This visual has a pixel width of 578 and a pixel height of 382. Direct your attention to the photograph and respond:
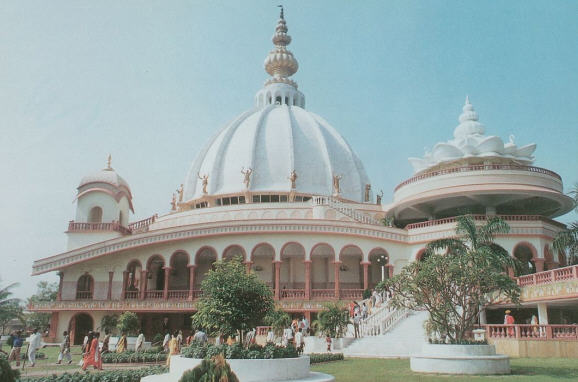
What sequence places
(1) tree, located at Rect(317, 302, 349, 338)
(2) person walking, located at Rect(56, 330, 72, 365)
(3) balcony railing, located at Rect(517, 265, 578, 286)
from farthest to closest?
(1) tree, located at Rect(317, 302, 349, 338)
(2) person walking, located at Rect(56, 330, 72, 365)
(3) balcony railing, located at Rect(517, 265, 578, 286)

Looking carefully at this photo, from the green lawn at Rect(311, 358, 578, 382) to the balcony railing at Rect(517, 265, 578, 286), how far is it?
3.67 m

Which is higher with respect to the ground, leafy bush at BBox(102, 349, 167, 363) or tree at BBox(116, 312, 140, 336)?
tree at BBox(116, 312, 140, 336)

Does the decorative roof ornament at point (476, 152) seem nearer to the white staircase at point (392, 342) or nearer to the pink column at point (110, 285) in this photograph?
the white staircase at point (392, 342)

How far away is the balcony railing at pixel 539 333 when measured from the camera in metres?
20.1

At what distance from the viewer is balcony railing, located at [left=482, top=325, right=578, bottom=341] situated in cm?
2008

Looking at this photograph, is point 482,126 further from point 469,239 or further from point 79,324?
point 79,324

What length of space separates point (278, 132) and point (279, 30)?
17082mm

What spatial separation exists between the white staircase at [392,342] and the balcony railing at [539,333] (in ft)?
9.15

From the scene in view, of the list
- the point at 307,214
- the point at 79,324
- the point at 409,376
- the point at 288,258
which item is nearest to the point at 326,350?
the point at 409,376

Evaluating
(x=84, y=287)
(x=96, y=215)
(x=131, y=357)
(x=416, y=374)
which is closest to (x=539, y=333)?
(x=416, y=374)

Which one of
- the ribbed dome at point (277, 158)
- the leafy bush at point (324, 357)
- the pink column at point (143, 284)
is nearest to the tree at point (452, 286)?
the leafy bush at point (324, 357)

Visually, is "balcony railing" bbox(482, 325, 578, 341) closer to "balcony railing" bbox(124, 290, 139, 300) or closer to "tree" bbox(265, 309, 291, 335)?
"tree" bbox(265, 309, 291, 335)

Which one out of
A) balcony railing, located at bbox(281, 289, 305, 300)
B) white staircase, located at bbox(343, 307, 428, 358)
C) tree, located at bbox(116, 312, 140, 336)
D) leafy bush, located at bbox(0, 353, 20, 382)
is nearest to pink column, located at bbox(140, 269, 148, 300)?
tree, located at bbox(116, 312, 140, 336)

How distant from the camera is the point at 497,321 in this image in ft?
92.1
